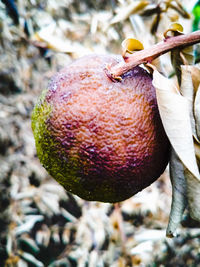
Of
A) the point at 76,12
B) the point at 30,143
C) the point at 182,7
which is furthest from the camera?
the point at 76,12

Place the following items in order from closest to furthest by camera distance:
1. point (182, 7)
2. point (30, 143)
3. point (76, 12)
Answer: point (182, 7)
point (30, 143)
point (76, 12)

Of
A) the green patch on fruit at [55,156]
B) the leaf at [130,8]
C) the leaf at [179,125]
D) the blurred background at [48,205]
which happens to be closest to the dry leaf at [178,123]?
the leaf at [179,125]

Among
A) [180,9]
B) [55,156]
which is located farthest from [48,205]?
[180,9]

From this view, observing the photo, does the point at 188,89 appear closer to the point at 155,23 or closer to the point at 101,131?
the point at 101,131

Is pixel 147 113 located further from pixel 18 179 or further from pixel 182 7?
pixel 18 179

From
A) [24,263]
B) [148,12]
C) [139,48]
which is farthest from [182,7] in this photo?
[24,263]

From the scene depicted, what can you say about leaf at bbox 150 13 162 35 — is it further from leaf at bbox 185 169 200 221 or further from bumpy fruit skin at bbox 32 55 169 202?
leaf at bbox 185 169 200 221
